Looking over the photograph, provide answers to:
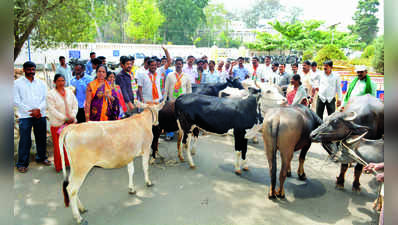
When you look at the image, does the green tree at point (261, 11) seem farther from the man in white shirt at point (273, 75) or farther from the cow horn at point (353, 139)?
the cow horn at point (353, 139)

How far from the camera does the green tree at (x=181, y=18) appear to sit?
47188 mm

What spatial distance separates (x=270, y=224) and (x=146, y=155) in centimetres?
235

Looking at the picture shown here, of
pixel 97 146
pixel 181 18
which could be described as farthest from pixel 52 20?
pixel 181 18

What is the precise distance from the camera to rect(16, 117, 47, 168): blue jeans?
5.23 m

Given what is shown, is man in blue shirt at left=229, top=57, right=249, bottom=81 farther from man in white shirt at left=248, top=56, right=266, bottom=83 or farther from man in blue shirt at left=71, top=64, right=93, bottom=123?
man in blue shirt at left=71, top=64, right=93, bottom=123

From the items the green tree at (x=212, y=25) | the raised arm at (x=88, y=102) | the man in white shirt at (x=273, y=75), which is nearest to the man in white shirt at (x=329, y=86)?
the man in white shirt at (x=273, y=75)

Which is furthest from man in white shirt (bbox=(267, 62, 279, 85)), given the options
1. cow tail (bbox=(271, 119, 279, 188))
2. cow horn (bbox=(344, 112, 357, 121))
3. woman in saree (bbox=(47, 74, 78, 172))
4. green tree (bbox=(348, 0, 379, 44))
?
green tree (bbox=(348, 0, 379, 44))

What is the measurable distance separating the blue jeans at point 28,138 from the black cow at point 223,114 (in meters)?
2.89

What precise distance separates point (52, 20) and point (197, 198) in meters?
6.77

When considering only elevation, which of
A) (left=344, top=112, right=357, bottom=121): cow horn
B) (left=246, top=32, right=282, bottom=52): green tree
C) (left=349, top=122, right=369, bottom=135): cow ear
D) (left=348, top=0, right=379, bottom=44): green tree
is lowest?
(left=349, top=122, right=369, bottom=135): cow ear

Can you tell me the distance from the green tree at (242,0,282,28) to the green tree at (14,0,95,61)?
76.1m

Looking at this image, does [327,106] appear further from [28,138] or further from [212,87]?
[28,138]

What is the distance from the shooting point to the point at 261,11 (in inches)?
3135

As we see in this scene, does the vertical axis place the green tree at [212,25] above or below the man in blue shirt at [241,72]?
above
